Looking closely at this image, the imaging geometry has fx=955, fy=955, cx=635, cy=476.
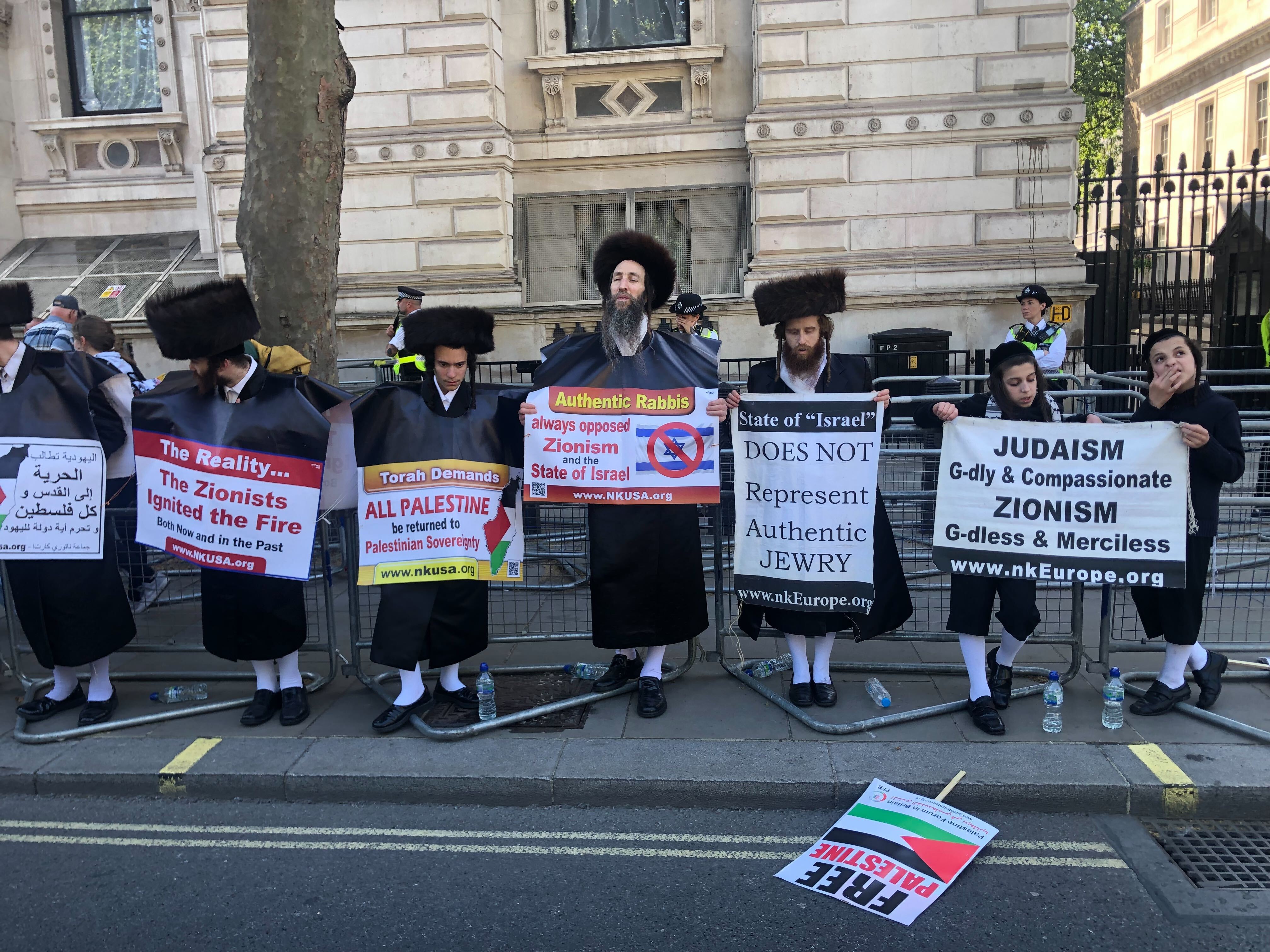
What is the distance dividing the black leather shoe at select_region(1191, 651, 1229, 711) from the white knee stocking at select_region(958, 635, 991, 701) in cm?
109

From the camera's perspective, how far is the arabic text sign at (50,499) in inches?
195

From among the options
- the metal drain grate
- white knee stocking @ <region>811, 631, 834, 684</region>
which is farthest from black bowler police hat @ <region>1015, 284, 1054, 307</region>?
the metal drain grate

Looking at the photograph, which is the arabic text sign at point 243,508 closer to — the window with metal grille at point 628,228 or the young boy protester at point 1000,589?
the young boy protester at point 1000,589

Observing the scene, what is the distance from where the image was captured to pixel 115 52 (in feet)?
57.9

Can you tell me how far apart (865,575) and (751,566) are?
0.59m

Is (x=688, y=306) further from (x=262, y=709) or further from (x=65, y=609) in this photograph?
(x=65, y=609)

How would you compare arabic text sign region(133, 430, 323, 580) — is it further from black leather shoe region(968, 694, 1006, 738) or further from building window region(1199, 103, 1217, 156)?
building window region(1199, 103, 1217, 156)

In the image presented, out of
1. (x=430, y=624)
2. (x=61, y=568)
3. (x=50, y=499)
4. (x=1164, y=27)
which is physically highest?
(x=1164, y=27)

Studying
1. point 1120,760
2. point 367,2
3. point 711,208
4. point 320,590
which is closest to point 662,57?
point 711,208

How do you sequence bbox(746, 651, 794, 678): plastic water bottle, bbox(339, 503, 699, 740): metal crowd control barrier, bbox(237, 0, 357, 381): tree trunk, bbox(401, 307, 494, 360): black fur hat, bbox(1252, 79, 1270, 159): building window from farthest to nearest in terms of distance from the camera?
bbox(1252, 79, 1270, 159): building window → bbox(237, 0, 357, 381): tree trunk → bbox(746, 651, 794, 678): plastic water bottle → bbox(339, 503, 699, 740): metal crowd control barrier → bbox(401, 307, 494, 360): black fur hat

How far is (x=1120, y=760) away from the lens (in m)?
4.33

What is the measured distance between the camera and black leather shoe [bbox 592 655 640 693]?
5.29m

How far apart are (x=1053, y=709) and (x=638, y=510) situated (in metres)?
2.32

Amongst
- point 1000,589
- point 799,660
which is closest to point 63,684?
point 799,660
